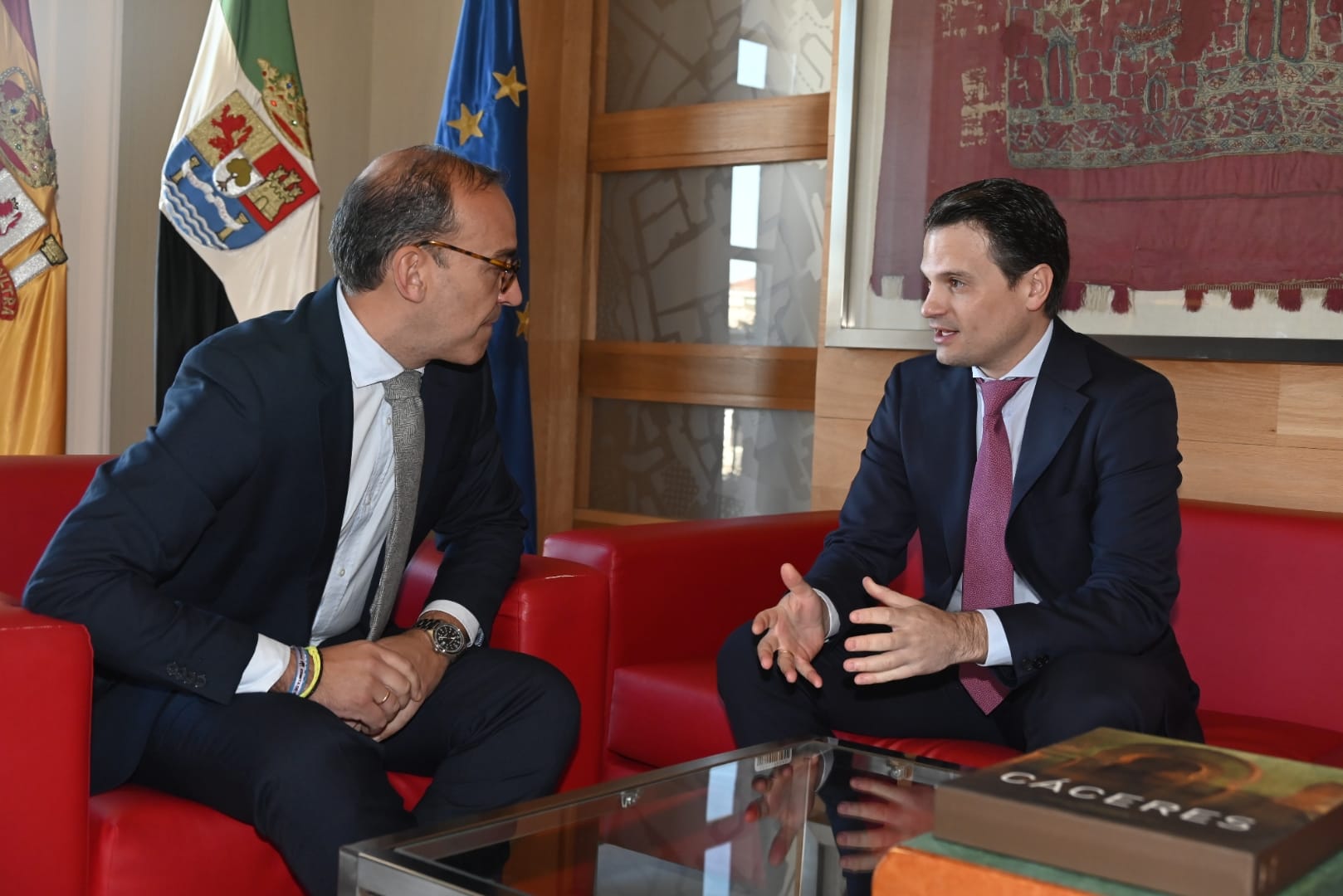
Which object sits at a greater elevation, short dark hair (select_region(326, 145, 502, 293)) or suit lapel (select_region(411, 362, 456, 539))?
short dark hair (select_region(326, 145, 502, 293))

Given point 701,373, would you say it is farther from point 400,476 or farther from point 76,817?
point 76,817

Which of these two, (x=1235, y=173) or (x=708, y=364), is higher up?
(x=1235, y=173)

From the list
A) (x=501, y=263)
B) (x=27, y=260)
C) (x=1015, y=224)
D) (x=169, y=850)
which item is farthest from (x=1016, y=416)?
(x=27, y=260)

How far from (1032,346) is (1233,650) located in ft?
2.16

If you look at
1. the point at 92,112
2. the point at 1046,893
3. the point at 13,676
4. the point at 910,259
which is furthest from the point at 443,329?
the point at 92,112

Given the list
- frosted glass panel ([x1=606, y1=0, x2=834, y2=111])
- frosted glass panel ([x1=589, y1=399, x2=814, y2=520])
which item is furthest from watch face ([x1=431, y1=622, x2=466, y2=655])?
frosted glass panel ([x1=606, y1=0, x2=834, y2=111])

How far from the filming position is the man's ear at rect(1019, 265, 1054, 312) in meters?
2.15

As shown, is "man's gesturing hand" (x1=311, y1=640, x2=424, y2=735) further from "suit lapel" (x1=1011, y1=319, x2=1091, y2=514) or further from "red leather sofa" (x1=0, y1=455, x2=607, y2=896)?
Result: "suit lapel" (x1=1011, y1=319, x2=1091, y2=514)

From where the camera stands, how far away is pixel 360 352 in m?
1.94

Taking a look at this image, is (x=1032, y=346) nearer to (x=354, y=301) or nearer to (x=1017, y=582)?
(x=1017, y=582)

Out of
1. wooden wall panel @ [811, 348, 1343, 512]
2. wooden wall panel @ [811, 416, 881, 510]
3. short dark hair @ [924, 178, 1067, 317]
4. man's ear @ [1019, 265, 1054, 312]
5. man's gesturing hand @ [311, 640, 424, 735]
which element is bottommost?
man's gesturing hand @ [311, 640, 424, 735]

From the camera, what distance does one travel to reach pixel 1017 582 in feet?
7.06

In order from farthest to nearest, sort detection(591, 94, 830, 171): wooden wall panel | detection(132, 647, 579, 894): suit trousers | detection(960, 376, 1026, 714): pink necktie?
detection(591, 94, 830, 171): wooden wall panel → detection(960, 376, 1026, 714): pink necktie → detection(132, 647, 579, 894): suit trousers

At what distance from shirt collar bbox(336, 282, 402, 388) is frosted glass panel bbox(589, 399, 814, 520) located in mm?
1918
